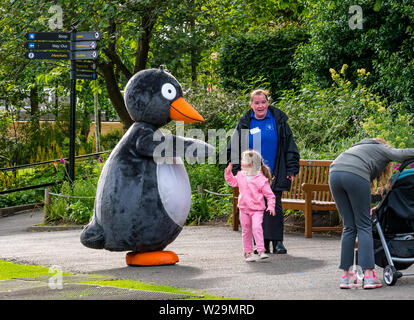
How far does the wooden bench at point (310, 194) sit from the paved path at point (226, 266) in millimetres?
255

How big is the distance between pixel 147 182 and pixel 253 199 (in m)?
1.16

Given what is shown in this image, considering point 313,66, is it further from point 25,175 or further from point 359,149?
point 359,149

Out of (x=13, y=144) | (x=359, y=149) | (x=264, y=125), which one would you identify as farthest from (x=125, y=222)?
(x=13, y=144)

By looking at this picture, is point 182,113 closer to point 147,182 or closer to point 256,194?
point 147,182

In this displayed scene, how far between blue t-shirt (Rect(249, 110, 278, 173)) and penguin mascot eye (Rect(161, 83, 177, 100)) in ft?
3.68

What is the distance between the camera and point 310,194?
32.2ft

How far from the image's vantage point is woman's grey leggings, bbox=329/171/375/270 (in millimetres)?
5914

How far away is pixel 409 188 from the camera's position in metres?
6.28

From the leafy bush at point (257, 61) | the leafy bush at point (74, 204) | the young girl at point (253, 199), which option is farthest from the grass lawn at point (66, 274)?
the leafy bush at point (257, 61)

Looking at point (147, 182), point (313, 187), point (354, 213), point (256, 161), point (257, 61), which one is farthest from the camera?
point (257, 61)

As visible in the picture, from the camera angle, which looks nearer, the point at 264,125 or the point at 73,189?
the point at 264,125

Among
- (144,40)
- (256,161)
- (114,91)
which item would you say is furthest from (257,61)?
(256,161)
